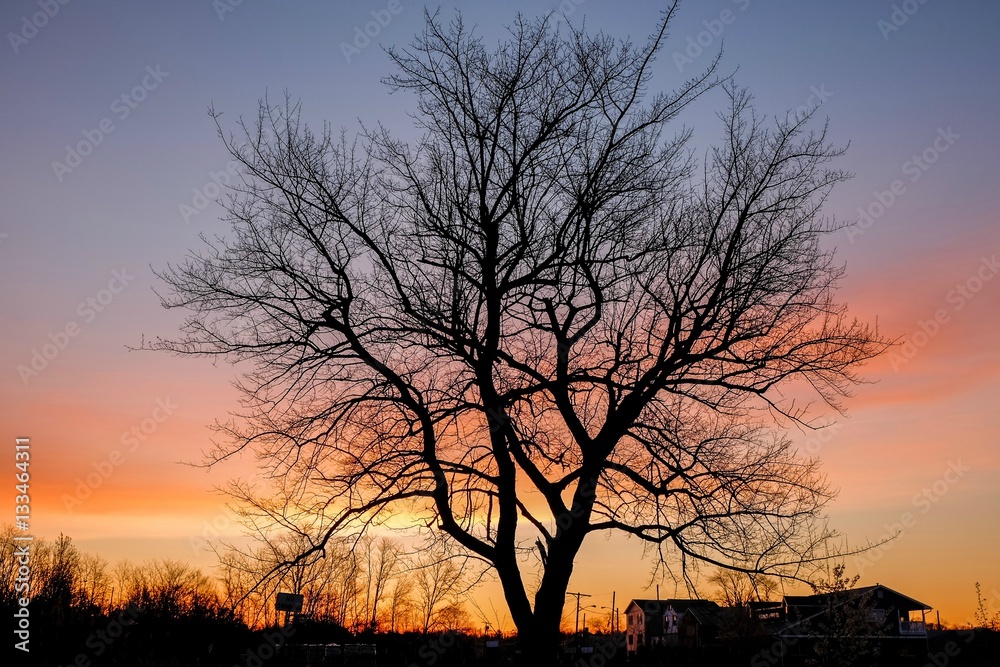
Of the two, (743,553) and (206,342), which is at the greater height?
(206,342)

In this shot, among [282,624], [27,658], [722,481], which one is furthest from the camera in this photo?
[722,481]

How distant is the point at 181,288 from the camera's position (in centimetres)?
1238

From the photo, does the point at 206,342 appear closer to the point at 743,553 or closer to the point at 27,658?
the point at 27,658

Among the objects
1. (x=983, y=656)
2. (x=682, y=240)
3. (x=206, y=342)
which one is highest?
(x=682, y=240)

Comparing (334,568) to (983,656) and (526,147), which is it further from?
(983,656)

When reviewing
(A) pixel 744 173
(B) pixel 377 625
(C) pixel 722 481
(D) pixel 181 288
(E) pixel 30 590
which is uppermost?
(A) pixel 744 173

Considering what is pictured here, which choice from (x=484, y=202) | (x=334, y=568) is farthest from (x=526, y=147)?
(x=334, y=568)

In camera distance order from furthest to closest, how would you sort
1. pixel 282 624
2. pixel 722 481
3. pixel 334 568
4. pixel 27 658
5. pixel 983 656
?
pixel 983 656, pixel 722 481, pixel 334 568, pixel 282 624, pixel 27 658

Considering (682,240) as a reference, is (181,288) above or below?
below

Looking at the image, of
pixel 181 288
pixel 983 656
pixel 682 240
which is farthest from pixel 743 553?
pixel 983 656

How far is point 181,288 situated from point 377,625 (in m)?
6.32

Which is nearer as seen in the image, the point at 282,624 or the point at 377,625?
the point at 282,624

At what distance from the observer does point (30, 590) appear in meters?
8.12

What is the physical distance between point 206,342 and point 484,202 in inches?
192
